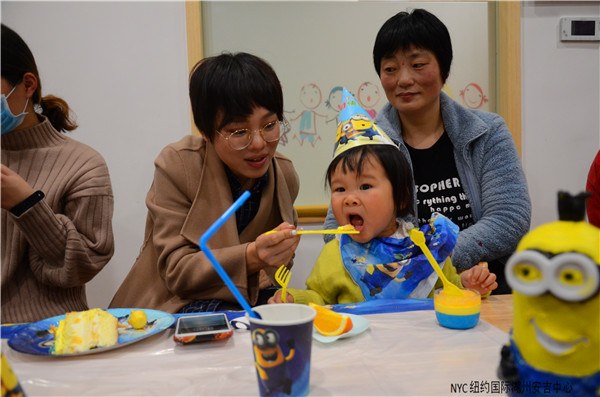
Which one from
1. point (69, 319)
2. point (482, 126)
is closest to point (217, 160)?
point (69, 319)

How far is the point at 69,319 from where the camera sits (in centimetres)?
84

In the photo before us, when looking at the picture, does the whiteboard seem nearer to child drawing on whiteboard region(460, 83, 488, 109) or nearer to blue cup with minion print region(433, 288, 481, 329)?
child drawing on whiteboard region(460, 83, 488, 109)

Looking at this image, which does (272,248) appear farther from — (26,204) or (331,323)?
(26,204)

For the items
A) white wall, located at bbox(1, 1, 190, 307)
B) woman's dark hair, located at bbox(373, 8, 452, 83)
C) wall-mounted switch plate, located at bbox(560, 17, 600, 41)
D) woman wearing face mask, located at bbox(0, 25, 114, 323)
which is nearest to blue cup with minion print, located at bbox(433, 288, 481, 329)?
woman's dark hair, located at bbox(373, 8, 452, 83)

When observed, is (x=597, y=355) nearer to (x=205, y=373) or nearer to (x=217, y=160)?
(x=205, y=373)

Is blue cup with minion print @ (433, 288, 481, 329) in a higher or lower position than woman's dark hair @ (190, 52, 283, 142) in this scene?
lower

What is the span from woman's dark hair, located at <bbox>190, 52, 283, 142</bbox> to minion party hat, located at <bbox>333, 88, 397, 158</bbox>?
0.20m

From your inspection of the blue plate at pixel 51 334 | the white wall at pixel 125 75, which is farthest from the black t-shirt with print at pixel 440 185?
the blue plate at pixel 51 334

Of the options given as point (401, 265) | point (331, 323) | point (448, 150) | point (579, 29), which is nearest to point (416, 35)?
point (448, 150)

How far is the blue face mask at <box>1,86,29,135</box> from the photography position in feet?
4.26

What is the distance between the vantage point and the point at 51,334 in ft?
2.77

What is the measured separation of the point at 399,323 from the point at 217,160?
75 cm

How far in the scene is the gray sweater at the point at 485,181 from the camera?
1.43 m

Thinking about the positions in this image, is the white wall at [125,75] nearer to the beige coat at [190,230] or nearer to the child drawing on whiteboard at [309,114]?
the child drawing on whiteboard at [309,114]
